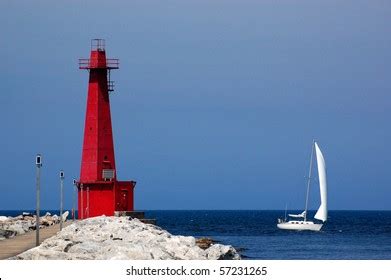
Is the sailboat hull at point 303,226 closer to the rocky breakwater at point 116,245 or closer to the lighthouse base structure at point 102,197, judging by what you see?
the lighthouse base structure at point 102,197

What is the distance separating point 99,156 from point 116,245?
12.7m

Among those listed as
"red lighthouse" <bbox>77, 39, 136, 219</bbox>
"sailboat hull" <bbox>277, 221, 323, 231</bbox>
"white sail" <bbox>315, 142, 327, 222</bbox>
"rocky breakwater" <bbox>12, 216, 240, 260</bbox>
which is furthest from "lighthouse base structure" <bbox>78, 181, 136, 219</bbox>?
"sailboat hull" <bbox>277, 221, 323, 231</bbox>

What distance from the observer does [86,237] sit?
21.6 m

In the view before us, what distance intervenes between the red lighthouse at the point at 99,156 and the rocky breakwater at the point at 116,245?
639cm

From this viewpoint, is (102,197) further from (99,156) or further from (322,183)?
(322,183)

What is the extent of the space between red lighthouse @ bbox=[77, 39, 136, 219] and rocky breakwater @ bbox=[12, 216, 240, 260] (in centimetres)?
639

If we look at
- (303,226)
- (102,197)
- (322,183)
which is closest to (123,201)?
(102,197)

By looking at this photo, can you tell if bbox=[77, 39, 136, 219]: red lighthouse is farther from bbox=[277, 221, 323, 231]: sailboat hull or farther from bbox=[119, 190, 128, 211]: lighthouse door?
bbox=[277, 221, 323, 231]: sailboat hull

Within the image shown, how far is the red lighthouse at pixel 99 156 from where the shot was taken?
32312mm

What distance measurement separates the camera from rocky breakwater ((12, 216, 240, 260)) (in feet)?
60.9

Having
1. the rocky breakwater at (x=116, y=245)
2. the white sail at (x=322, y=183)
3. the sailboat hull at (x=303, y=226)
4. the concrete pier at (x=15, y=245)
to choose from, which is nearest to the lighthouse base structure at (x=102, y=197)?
the rocky breakwater at (x=116, y=245)

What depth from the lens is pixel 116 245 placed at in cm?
1986
